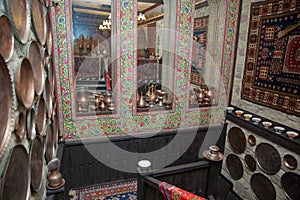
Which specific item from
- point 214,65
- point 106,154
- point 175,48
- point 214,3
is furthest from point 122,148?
point 214,3

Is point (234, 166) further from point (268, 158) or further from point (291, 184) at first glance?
point (291, 184)

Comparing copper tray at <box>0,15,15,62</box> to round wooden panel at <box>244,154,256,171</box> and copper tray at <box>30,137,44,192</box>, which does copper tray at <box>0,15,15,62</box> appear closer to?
copper tray at <box>30,137,44,192</box>

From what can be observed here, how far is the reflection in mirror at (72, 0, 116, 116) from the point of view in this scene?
3.32 meters

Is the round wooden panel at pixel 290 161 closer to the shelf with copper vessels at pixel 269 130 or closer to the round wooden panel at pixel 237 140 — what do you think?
the shelf with copper vessels at pixel 269 130

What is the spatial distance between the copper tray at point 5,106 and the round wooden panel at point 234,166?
11.4ft

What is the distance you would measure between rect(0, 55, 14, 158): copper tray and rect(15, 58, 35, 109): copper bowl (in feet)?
0.38

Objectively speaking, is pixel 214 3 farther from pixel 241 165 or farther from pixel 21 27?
pixel 21 27

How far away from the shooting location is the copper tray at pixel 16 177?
100cm

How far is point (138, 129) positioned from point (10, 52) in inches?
103

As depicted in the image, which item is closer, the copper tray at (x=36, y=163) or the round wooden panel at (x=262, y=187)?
the copper tray at (x=36, y=163)

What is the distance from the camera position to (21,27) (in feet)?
4.21

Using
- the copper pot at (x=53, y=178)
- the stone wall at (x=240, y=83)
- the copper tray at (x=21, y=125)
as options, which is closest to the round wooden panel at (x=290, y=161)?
the stone wall at (x=240, y=83)

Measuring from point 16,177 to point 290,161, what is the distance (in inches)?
116

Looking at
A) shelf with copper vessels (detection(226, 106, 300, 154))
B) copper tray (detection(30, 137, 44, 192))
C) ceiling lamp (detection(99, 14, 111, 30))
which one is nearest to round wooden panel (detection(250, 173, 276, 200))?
shelf with copper vessels (detection(226, 106, 300, 154))
